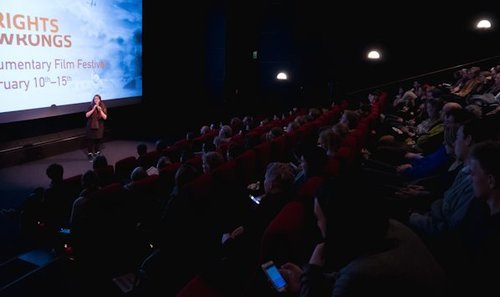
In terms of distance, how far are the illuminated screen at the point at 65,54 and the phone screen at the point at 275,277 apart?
6001 mm

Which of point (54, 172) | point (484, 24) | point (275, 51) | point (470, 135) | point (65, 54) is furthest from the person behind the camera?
point (275, 51)

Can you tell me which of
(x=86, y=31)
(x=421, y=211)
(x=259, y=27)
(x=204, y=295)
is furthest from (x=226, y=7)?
(x=204, y=295)

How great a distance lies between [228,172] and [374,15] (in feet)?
33.7

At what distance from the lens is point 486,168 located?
192 centimetres

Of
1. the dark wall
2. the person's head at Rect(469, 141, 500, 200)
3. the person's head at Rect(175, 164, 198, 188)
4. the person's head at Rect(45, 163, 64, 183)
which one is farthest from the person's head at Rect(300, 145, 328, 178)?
A: the dark wall

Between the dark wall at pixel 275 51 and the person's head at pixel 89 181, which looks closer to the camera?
the person's head at pixel 89 181

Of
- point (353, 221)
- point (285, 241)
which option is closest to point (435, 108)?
point (285, 241)

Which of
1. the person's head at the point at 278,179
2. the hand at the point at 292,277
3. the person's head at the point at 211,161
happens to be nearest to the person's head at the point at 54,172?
the person's head at the point at 211,161

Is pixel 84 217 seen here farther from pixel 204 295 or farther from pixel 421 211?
pixel 421 211

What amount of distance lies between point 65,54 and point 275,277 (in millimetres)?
6870

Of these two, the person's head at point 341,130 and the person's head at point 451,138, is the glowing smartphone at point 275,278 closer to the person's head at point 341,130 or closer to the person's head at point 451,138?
the person's head at point 451,138

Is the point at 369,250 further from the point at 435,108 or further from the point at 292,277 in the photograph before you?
the point at 435,108

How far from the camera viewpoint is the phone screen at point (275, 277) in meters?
1.67

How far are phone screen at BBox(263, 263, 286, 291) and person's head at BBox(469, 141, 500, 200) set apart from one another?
3.61ft
